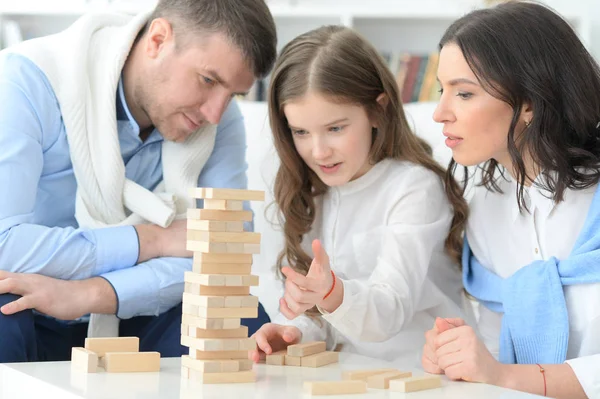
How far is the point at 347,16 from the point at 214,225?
2237 millimetres

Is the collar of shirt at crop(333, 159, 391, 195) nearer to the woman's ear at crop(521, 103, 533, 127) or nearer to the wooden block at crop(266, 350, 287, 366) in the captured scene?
the woman's ear at crop(521, 103, 533, 127)

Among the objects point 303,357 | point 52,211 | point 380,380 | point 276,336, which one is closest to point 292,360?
point 303,357

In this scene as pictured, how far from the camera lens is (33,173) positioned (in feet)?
5.24

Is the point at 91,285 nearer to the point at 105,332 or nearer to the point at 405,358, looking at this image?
the point at 105,332

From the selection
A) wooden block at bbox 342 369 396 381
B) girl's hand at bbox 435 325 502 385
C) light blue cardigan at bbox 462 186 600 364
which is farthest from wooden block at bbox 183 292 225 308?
light blue cardigan at bbox 462 186 600 364

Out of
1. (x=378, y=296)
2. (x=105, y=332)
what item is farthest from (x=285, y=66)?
A: (x=105, y=332)

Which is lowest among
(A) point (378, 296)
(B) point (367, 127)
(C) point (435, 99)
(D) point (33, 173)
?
(A) point (378, 296)

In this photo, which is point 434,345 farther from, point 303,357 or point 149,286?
point 149,286

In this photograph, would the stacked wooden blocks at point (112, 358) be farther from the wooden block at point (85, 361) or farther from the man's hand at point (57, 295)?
the man's hand at point (57, 295)

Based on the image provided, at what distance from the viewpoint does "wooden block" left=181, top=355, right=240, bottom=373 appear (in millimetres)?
1124

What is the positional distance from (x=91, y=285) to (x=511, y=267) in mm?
798

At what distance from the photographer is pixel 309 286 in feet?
4.04

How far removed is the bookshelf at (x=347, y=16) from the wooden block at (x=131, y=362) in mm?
2219

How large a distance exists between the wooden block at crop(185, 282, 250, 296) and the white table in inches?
4.8
